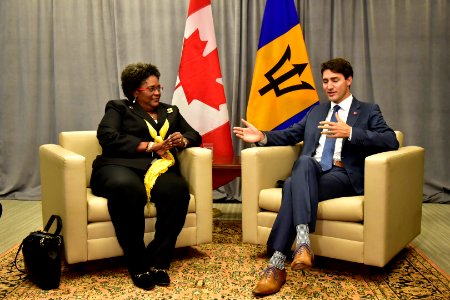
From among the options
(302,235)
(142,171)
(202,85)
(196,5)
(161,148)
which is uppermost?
(196,5)

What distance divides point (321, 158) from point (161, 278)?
1.11 meters

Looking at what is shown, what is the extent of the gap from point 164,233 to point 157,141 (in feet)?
1.86

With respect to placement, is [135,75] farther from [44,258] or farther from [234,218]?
[234,218]

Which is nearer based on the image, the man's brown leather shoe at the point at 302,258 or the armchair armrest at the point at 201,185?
the man's brown leather shoe at the point at 302,258

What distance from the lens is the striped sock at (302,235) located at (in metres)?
2.31

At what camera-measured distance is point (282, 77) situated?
3.79 m

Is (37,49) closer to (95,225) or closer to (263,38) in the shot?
(263,38)

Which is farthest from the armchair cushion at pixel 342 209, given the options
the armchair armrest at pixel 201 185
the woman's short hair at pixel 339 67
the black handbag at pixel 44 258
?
the black handbag at pixel 44 258

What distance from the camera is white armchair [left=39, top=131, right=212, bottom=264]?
242cm

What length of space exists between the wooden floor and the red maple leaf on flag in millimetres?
945

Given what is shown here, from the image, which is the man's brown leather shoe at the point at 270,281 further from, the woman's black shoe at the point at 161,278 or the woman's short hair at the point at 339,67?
the woman's short hair at the point at 339,67

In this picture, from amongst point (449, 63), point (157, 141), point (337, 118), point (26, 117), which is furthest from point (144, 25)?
point (449, 63)

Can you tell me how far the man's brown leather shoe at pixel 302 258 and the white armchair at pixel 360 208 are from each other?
0.29 meters

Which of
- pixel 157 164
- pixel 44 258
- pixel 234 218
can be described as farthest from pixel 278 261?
pixel 234 218
